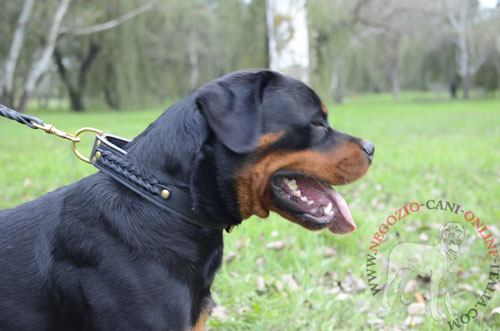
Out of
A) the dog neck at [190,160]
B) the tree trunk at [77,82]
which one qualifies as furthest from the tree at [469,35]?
the dog neck at [190,160]

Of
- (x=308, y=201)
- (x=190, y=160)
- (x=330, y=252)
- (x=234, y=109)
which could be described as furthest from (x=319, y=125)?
(x=330, y=252)

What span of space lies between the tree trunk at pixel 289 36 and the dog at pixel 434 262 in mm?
4242

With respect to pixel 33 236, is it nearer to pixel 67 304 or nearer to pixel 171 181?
pixel 67 304

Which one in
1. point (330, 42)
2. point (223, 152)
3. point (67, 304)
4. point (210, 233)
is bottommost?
point (330, 42)

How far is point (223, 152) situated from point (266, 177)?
10.2 inches

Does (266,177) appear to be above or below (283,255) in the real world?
above

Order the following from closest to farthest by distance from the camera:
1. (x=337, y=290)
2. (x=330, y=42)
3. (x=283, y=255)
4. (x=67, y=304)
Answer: (x=67, y=304), (x=337, y=290), (x=283, y=255), (x=330, y=42)

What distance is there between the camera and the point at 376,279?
3.56 m

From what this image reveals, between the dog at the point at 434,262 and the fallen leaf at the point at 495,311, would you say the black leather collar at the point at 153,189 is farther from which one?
the fallen leaf at the point at 495,311

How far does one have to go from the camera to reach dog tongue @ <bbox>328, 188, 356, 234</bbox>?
97.3 inches

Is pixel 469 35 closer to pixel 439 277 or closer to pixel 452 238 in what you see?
pixel 452 238

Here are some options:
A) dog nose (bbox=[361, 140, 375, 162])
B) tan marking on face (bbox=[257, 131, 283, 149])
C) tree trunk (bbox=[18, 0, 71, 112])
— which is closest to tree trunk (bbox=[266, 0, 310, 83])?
dog nose (bbox=[361, 140, 375, 162])

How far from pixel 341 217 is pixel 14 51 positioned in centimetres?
1952

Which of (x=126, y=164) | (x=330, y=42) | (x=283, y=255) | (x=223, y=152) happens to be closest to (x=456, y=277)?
(x=283, y=255)
